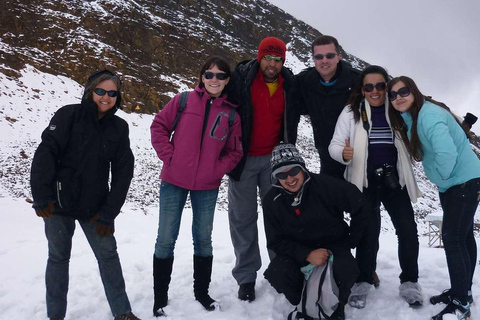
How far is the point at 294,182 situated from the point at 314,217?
0.41m

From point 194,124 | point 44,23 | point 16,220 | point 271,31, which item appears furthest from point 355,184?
point 271,31

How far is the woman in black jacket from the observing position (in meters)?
2.97

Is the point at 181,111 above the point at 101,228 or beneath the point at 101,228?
above

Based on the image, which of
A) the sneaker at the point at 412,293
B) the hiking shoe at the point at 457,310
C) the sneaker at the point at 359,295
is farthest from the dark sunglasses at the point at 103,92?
the hiking shoe at the point at 457,310

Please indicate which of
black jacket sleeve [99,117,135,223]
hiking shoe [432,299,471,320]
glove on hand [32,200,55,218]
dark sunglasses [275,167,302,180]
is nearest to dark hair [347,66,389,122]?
dark sunglasses [275,167,302,180]

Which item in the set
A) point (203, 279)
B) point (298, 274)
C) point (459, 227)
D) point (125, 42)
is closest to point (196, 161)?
point (203, 279)

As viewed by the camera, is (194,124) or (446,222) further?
(194,124)

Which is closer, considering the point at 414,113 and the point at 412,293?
the point at 414,113

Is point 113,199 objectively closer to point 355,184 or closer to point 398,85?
point 355,184

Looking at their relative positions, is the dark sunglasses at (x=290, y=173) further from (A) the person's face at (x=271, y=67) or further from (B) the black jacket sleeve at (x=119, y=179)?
(B) the black jacket sleeve at (x=119, y=179)

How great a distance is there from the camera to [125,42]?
2533cm

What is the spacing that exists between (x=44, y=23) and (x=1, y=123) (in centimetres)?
1297

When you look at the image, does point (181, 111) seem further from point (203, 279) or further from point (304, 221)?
point (203, 279)

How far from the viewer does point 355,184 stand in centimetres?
367
